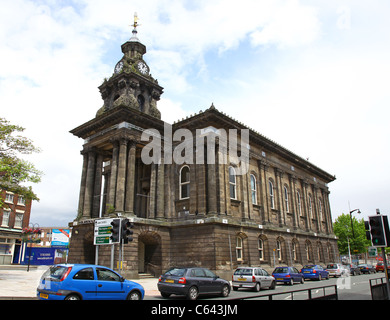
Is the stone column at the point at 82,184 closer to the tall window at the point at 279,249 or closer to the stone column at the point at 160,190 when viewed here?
the stone column at the point at 160,190

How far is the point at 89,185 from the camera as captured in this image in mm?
29609

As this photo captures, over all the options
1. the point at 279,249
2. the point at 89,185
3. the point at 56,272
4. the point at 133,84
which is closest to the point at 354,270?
the point at 279,249

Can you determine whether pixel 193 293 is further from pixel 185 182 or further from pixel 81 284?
pixel 185 182

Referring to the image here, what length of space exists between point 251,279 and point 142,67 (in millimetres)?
25763

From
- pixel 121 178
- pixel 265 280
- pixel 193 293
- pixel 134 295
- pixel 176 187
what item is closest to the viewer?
pixel 134 295

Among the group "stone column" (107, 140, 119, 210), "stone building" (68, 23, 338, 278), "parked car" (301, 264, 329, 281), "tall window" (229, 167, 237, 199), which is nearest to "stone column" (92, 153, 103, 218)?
"stone building" (68, 23, 338, 278)

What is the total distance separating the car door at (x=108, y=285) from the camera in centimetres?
1123

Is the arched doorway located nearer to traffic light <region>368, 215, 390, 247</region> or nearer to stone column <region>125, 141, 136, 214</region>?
stone column <region>125, 141, 136, 214</region>

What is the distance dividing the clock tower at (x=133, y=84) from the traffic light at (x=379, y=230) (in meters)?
24.0

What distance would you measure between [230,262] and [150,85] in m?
20.2

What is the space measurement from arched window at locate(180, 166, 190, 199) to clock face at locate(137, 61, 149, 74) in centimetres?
1265
